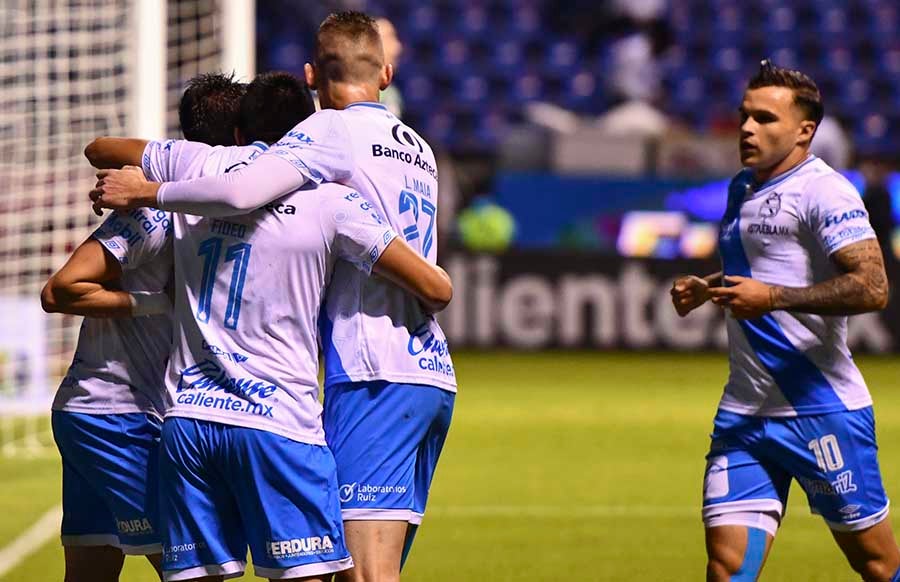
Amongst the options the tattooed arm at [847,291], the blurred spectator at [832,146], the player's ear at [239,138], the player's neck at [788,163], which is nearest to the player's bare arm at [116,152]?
the player's ear at [239,138]

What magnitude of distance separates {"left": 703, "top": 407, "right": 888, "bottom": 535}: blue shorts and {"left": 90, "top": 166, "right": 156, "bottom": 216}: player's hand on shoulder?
6.90ft

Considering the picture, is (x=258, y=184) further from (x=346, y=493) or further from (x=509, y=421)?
(x=509, y=421)

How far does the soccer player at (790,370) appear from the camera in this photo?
15.6 ft

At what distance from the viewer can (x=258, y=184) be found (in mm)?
3625

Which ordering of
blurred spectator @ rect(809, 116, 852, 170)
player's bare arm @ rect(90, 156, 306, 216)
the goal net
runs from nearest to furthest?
player's bare arm @ rect(90, 156, 306, 216)
the goal net
blurred spectator @ rect(809, 116, 852, 170)

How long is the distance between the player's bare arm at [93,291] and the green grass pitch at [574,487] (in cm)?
250

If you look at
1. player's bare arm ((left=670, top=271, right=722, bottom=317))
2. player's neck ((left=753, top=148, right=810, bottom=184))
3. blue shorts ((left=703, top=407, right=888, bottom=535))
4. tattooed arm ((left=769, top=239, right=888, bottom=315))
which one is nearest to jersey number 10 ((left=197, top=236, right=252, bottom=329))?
player's bare arm ((left=670, top=271, right=722, bottom=317))

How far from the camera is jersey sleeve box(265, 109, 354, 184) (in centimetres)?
374

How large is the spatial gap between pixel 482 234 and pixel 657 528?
31.4ft

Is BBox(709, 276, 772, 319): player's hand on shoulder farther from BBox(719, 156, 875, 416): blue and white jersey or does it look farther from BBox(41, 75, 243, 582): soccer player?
BBox(41, 75, 243, 582): soccer player

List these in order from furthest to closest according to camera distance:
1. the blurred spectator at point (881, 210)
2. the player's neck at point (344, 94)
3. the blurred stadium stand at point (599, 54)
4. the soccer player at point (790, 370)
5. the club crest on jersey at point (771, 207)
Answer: the blurred stadium stand at point (599, 54) → the blurred spectator at point (881, 210) → the club crest on jersey at point (771, 207) → the soccer player at point (790, 370) → the player's neck at point (344, 94)

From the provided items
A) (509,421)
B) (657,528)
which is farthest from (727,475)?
(509,421)

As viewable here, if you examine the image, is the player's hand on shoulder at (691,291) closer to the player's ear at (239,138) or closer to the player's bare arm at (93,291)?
the player's ear at (239,138)

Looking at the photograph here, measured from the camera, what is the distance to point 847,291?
4645mm
